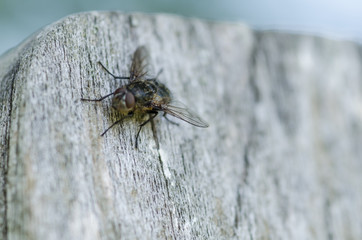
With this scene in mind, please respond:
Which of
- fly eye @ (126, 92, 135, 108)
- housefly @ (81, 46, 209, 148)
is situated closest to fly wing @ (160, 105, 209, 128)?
housefly @ (81, 46, 209, 148)

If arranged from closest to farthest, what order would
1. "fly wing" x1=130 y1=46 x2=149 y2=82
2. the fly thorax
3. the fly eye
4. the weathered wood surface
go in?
the weathered wood surface < the fly thorax < the fly eye < "fly wing" x1=130 y1=46 x2=149 y2=82

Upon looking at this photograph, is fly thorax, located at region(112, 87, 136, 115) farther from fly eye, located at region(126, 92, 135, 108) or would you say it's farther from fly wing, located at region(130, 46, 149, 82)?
fly wing, located at region(130, 46, 149, 82)

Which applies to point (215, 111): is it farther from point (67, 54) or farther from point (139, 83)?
point (67, 54)

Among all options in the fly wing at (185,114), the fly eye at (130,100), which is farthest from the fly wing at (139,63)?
the fly wing at (185,114)

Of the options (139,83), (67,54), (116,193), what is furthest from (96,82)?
(116,193)

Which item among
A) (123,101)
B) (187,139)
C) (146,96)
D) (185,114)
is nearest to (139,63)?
(146,96)

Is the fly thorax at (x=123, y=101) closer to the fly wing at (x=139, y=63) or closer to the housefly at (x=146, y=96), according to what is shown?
the housefly at (x=146, y=96)

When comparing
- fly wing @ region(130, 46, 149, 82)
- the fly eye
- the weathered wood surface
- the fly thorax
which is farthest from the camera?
fly wing @ region(130, 46, 149, 82)

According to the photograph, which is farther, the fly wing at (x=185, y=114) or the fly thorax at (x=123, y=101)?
the fly wing at (x=185, y=114)
